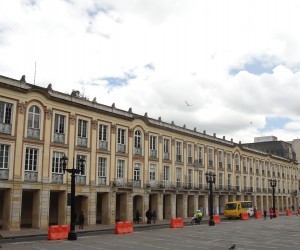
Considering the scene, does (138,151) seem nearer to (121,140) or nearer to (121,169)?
(121,140)

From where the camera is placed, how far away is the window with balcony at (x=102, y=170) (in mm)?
39344

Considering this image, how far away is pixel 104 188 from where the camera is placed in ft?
129

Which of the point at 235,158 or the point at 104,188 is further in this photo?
the point at 235,158

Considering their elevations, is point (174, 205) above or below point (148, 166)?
below

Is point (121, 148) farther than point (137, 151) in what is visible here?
No

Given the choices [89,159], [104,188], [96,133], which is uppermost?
[96,133]

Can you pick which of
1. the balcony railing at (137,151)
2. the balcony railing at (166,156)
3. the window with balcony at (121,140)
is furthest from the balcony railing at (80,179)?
the balcony railing at (166,156)

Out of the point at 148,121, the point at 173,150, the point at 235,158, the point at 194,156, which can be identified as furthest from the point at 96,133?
the point at 235,158

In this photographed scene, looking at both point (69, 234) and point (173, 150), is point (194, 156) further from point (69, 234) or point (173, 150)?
point (69, 234)

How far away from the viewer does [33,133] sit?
33.6 meters

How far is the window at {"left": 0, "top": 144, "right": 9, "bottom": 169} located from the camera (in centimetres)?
3119

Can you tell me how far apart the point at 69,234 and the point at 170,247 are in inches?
256

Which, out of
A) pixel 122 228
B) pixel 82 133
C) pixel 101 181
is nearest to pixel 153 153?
pixel 101 181

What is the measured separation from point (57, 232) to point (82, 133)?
14510 mm
